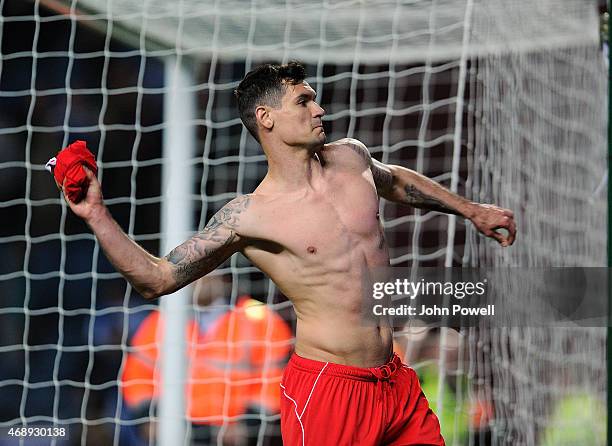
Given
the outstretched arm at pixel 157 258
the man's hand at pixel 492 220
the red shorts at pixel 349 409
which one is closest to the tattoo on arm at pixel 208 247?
the outstretched arm at pixel 157 258

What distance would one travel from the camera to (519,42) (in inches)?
184

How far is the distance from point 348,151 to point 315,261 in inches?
15.1

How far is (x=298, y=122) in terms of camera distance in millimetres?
2781

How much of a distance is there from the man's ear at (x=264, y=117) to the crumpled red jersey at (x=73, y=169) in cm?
55

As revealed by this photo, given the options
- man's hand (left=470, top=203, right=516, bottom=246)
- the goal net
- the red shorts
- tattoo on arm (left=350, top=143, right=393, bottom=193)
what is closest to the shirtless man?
the red shorts

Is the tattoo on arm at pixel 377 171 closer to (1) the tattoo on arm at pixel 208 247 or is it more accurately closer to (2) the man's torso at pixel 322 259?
(2) the man's torso at pixel 322 259

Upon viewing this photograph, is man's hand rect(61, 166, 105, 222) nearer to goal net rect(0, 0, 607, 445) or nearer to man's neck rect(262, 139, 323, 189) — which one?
man's neck rect(262, 139, 323, 189)

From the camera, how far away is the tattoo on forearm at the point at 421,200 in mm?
3109

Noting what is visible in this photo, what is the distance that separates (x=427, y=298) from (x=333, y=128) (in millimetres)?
2912

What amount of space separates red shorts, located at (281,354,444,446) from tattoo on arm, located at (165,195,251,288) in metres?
0.38

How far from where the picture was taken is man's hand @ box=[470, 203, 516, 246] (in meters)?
3.00

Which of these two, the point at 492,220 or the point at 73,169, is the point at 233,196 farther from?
the point at 73,169

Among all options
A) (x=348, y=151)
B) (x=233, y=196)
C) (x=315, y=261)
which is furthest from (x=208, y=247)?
(x=233, y=196)

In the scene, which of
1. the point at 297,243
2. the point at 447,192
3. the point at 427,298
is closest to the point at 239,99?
the point at 297,243
